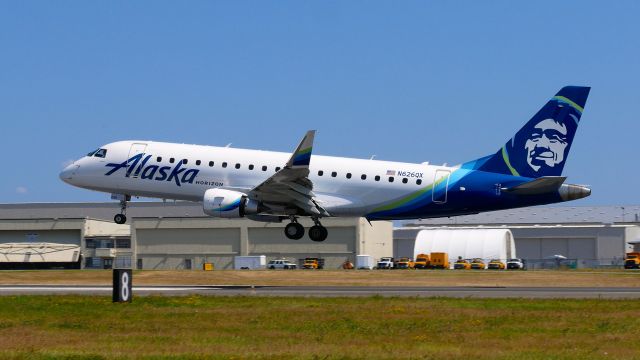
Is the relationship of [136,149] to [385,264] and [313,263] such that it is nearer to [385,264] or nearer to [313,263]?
[313,263]

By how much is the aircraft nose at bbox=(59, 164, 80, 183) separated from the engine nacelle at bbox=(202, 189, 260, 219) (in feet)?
36.7

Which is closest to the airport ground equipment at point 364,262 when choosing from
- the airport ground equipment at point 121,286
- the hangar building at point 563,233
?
the hangar building at point 563,233

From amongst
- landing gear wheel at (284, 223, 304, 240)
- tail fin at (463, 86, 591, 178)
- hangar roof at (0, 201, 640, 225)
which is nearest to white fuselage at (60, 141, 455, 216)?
landing gear wheel at (284, 223, 304, 240)

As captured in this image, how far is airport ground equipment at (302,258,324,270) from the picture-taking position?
109 meters

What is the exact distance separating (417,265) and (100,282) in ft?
178

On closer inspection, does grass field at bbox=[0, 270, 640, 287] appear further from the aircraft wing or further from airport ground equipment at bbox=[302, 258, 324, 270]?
airport ground equipment at bbox=[302, 258, 324, 270]

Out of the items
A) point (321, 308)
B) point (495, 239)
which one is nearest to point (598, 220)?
point (495, 239)

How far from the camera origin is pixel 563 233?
134 metres

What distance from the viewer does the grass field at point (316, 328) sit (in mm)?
25547

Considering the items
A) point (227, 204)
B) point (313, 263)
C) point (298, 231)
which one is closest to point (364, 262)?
point (313, 263)

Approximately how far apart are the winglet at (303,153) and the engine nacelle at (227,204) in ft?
12.6

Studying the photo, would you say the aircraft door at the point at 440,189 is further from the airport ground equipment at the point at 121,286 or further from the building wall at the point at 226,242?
the building wall at the point at 226,242

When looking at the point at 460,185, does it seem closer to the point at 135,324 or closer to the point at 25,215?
the point at 135,324

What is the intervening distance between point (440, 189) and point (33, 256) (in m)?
69.7
